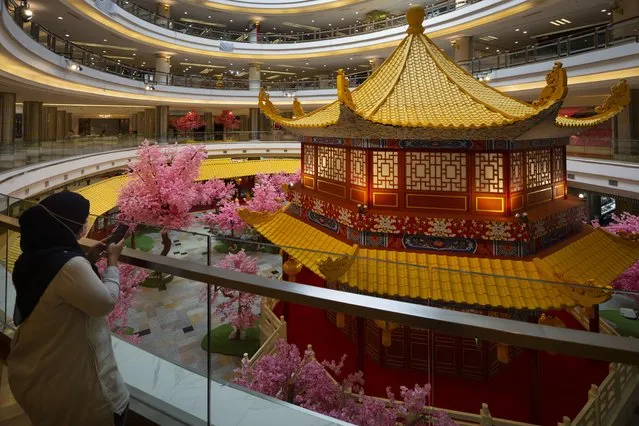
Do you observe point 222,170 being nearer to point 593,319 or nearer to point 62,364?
point 593,319

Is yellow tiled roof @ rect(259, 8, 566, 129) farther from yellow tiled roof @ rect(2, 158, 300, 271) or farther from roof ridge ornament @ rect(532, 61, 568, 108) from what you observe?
yellow tiled roof @ rect(2, 158, 300, 271)

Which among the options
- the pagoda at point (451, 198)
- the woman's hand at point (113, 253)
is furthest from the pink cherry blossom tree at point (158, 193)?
the woman's hand at point (113, 253)

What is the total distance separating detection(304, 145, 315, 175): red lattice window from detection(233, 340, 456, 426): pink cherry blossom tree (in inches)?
164

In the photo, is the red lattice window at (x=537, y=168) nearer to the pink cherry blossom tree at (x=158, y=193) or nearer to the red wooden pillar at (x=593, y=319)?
the red wooden pillar at (x=593, y=319)

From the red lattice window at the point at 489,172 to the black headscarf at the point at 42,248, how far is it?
612cm

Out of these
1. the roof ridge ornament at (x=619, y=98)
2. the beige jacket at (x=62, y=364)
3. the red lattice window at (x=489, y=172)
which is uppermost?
the roof ridge ornament at (x=619, y=98)

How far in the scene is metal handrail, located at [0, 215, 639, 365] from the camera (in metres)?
1.17

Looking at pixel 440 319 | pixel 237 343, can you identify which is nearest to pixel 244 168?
pixel 237 343

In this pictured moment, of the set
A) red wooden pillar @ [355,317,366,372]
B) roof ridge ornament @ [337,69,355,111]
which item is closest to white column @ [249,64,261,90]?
roof ridge ornament @ [337,69,355,111]

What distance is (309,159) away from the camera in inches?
356

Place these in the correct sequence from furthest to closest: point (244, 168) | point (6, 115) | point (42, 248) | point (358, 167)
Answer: point (244, 168) < point (6, 115) < point (358, 167) < point (42, 248)

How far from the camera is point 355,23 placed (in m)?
28.7

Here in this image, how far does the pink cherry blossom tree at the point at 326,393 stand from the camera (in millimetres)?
4039

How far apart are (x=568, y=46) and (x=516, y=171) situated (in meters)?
10.3
